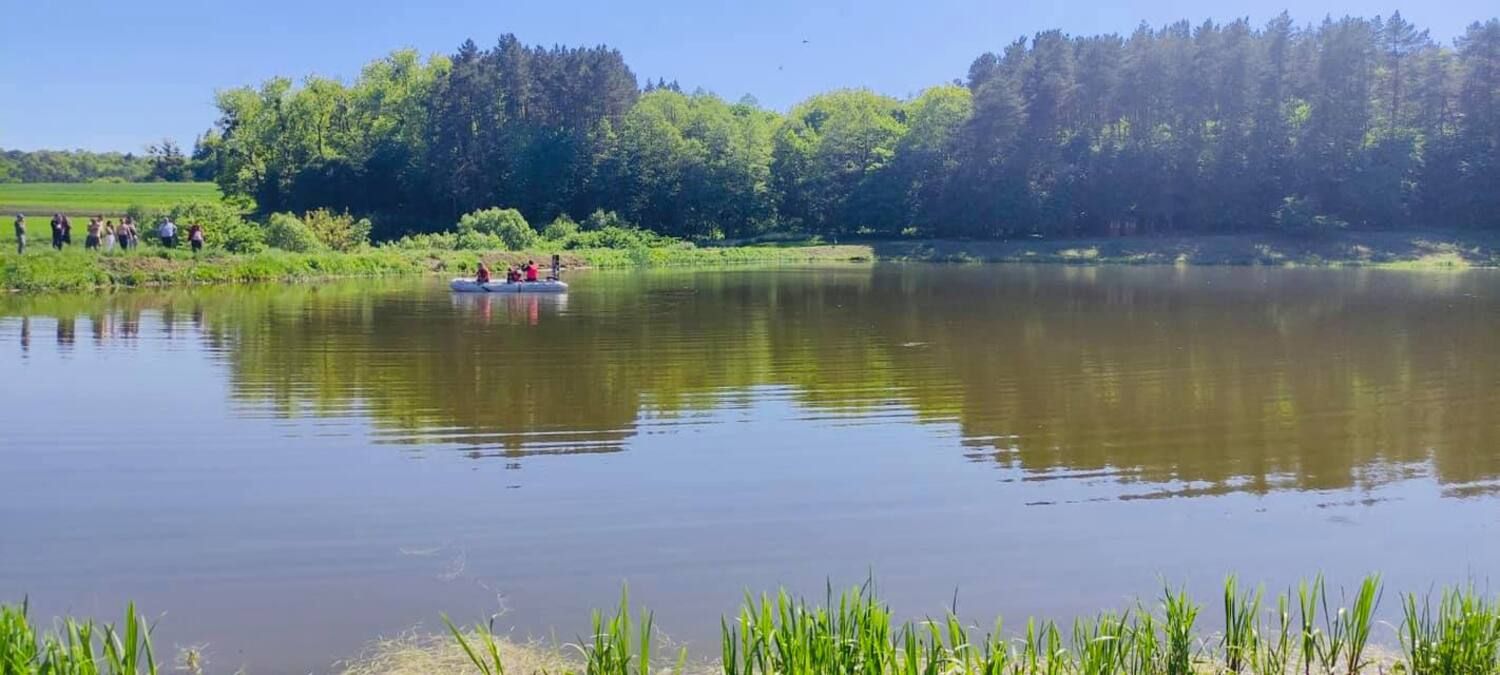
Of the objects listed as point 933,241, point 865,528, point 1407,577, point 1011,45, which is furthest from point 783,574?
point 1011,45

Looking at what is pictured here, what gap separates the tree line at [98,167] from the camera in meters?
129

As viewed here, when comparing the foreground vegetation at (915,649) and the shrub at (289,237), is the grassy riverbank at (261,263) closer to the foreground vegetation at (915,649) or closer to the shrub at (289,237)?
the shrub at (289,237)

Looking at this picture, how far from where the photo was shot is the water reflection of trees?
45.8ft

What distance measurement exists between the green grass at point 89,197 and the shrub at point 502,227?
1493 cm

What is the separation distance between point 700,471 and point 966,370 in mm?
8683

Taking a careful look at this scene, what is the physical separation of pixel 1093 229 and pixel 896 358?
5907cm

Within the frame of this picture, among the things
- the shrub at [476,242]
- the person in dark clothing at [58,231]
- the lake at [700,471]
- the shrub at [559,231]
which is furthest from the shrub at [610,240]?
the lake at [700,471]

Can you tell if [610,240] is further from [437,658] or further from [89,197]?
[437,658]

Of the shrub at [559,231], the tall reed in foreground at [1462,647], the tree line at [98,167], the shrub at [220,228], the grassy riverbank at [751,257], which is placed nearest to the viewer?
the tall reed in foreground at [1462,647]

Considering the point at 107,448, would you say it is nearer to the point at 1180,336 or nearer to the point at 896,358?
the point at 896,358

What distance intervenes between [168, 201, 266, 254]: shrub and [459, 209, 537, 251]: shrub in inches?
664

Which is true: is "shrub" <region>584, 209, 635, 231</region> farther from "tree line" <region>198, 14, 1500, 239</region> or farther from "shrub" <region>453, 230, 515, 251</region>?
"shrub" <region>453, 230, 515, 251</region>

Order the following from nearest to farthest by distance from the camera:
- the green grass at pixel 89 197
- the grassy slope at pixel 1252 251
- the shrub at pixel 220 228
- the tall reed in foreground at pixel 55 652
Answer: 1. the tall reed in foreground at pixel 55 652
2. the shrub at pixel 220 228
3. the grassy slope at pixel 1252 251
4. the green grass at pixel 89 197

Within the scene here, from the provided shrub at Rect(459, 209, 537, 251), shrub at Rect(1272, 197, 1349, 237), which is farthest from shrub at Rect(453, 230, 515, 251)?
shrub at Rect(1272, 197, 1349, 237)
